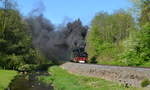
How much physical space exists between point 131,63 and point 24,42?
24.2 meters

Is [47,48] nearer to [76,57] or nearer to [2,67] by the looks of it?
[76,57]

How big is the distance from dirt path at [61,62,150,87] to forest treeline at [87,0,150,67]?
27.4ft

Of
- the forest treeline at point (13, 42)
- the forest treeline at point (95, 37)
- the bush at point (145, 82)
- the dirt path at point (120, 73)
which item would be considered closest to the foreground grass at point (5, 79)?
the forest treeline at point (95, 37)

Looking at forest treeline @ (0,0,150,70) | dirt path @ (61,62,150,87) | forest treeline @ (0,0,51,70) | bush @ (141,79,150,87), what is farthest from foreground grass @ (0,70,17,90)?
forest treeline @ (0,0,51,70)

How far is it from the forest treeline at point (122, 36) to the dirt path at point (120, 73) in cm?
834

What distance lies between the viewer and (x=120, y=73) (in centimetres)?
3142

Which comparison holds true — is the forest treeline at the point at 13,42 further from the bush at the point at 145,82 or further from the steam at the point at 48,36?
the bush at the point at 145,82

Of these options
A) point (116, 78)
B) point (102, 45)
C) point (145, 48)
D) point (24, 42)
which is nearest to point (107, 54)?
point (102, 45)

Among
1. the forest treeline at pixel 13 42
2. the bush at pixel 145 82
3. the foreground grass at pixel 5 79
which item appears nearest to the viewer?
the bush at pixel 145 82

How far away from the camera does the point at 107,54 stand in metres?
72.1

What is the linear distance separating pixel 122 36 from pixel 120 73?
57703 mm

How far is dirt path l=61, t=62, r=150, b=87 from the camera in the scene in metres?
27.1

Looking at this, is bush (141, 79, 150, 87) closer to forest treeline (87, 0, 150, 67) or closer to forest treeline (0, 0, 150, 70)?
forest treeline (0, 0, 150, 70)

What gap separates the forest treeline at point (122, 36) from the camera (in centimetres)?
4871
